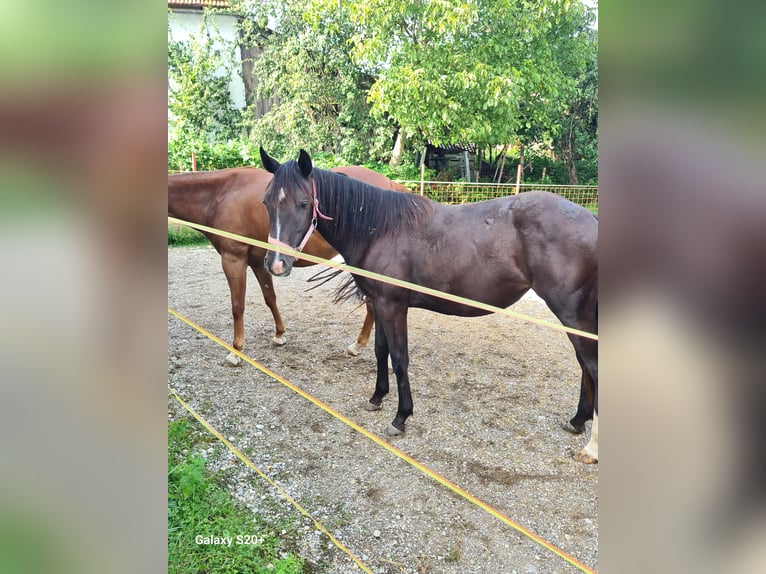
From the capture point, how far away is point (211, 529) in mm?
2006

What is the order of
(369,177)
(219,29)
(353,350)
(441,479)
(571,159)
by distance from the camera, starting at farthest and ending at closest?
(219,29) < (571,159) < (369,177) < (353,350) < (441,479)

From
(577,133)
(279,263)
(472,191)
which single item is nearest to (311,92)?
(472,191)

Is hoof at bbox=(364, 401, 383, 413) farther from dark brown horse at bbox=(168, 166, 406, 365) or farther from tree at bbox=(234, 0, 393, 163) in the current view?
tree at bbox=(234, 0, 393, 163)

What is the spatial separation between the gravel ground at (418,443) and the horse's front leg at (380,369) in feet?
0.28

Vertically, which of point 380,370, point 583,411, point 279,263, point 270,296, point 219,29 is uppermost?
point 219,29

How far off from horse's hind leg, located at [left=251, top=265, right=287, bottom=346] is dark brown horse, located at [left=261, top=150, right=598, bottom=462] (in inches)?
55.0

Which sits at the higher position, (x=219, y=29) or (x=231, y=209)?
(x=219, y=29)

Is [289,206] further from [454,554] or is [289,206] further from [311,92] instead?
[311,92]

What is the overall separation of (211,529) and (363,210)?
1.85 meters

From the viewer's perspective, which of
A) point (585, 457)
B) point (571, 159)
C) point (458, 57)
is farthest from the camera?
point (571, 159)
